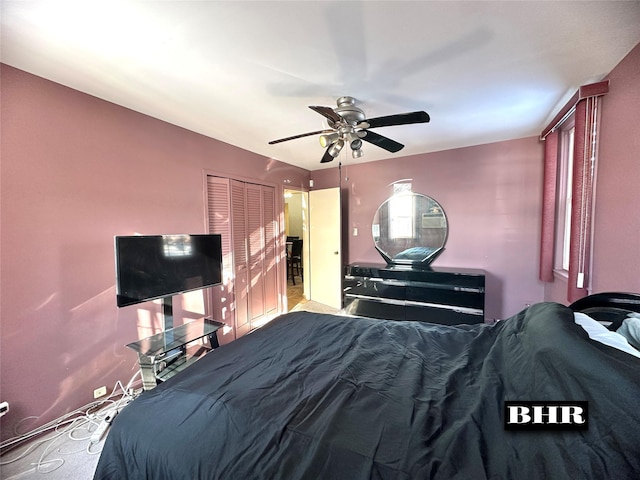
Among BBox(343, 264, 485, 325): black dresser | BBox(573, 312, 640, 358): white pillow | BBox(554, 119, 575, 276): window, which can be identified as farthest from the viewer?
BBox(343, 264, 485, 325): black dresser

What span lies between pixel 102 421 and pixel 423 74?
3.36 metres

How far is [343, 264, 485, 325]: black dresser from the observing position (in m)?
3.11

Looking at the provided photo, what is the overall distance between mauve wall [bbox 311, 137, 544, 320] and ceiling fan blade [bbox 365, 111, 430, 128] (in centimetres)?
123

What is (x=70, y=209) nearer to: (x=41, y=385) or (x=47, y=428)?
(x=41, y=385)

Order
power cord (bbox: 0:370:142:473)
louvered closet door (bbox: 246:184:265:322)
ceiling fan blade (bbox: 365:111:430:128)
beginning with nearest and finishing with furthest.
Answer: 1. power cord (bbox: 0:370:142:473)
2. ceiling fan blade (bbox: 365:111:430:128)
3. louvered closet door (bbox: 246:184:265:322)

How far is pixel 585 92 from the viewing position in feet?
5.94

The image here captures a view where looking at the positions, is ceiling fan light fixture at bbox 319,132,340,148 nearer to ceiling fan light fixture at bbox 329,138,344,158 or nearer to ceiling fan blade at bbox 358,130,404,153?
ceiling fan light fixture at bbox 329,138,344,158

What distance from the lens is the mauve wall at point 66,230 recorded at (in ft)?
5.33

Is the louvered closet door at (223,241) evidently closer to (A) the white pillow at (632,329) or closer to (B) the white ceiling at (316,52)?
(B) the white ceiling at (316,52)

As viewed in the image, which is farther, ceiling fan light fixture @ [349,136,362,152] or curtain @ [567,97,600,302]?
ceiling fan light fixture @ [349,136,362,152]

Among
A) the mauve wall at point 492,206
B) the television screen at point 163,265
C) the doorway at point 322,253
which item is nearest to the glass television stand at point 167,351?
the television screen at point 163,265

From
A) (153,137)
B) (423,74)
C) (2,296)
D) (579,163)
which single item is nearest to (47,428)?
(2,296)

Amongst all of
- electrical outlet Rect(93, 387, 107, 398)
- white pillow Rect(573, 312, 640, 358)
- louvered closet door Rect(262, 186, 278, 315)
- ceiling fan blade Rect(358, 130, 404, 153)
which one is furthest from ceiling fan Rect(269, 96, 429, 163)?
electrical outlet Rect(93, 387, 107, 398)

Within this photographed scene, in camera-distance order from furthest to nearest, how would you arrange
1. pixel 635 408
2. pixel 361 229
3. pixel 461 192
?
pixel 361 229 → pixel 461 192 → pixel 635 408
